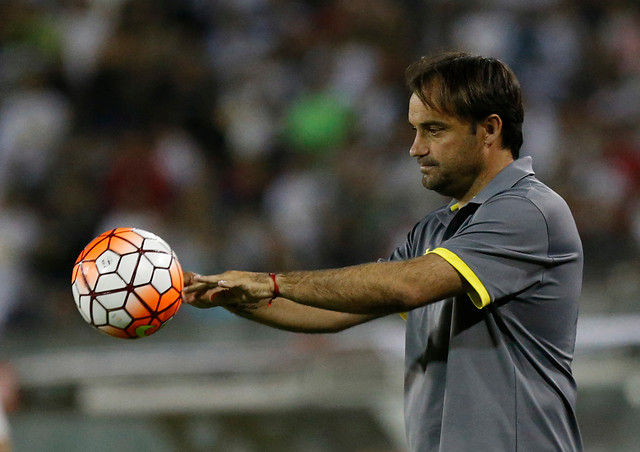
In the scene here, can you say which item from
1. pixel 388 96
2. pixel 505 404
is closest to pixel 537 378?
pixel 505 404

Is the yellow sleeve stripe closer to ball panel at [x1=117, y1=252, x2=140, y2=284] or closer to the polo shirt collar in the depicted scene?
the polo shirt collar

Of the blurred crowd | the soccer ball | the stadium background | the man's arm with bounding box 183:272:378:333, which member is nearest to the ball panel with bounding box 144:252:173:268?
the soccer ball

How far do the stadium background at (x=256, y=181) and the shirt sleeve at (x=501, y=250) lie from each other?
135 inches

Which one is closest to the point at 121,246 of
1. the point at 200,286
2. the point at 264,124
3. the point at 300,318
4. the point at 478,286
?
the point at 200,286

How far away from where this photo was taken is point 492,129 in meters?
3.09

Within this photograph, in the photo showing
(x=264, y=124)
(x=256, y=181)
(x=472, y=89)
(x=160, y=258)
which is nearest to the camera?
(x=472, y=89)

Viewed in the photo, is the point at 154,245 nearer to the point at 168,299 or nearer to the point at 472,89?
the point at 168,299

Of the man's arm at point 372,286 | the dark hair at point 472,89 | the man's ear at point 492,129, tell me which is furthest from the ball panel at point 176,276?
the man's ear at point 492,129

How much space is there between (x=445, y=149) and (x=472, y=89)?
21 centimetres

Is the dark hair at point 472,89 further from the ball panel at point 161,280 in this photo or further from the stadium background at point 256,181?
the stadium background at point 256,181

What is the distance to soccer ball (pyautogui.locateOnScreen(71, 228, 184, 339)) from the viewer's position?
3.16m

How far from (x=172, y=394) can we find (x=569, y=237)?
419 cm

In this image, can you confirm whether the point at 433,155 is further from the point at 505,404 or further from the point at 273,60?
the point at 273,60

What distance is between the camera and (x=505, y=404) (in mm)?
2879
